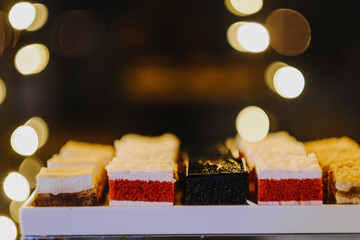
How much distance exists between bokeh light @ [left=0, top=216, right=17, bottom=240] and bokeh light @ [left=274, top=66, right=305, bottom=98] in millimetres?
1190

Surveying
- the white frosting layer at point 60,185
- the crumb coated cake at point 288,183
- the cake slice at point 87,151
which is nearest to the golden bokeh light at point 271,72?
the crumb coated cake at point 288,183

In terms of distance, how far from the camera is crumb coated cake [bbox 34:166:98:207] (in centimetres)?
114

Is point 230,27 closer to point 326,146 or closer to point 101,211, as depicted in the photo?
point 326,146

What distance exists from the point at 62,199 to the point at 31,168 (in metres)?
0.62

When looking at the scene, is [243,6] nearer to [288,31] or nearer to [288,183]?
[288,31]

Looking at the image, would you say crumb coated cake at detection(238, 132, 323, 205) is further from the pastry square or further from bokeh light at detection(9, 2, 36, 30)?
bokeh light at detection(9, 2, 36, 30)

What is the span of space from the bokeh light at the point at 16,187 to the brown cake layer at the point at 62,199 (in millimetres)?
460

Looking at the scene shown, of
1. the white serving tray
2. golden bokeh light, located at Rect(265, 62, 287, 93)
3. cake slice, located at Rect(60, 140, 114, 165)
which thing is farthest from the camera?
golden bokeh light, located at Rect(265, 62, 287, 93)

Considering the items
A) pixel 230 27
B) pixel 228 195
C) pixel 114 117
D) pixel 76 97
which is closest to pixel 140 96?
pixel 114 117

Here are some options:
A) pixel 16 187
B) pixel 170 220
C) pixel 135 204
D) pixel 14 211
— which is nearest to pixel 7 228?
pixel 14 211

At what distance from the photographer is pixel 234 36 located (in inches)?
69.1

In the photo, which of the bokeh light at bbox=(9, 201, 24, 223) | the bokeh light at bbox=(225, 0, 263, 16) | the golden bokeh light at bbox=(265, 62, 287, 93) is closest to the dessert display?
the golden bokeh light at bbox=(265, 62, 287, 93)

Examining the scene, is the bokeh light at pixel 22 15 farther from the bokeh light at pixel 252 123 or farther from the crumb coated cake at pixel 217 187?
the bokeh light at pixel 252 123

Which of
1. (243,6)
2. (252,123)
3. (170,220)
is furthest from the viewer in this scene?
(252,123)
